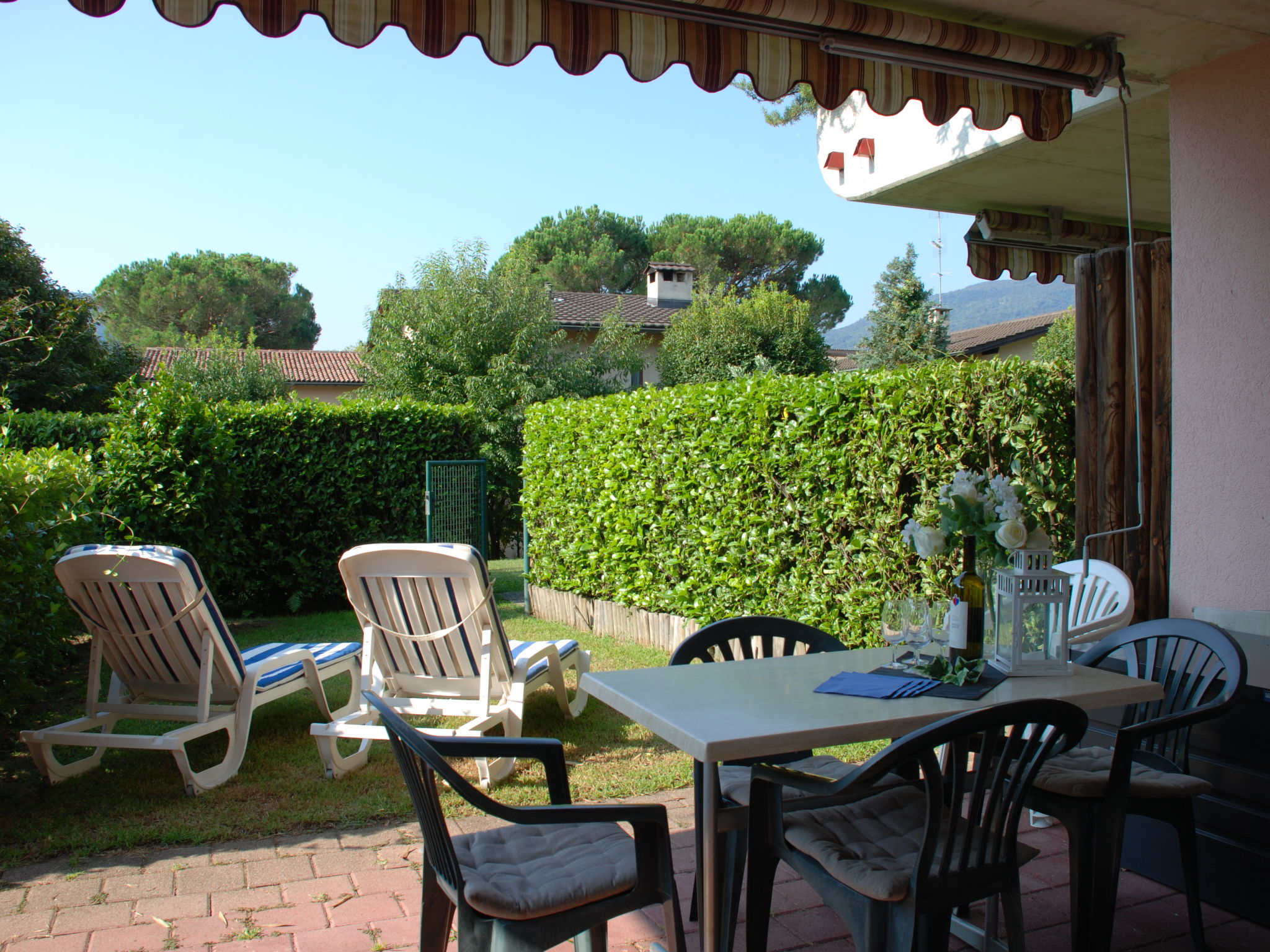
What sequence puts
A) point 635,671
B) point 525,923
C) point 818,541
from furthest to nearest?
1. point 818,541
2. point 635,671
3. point 525,923

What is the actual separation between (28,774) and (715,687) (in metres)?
3.81

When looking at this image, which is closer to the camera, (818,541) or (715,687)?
(715,687)

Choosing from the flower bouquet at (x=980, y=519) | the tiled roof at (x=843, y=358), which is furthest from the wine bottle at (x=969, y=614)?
the tiled roof at (x=843, y=358)

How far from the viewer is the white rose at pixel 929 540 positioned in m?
2.66

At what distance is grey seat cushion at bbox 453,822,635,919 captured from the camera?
1.97 m

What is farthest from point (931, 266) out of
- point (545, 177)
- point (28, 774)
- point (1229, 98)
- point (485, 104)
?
point (28, 774)

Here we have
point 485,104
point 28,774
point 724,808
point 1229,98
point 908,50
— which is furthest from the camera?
point 485,104

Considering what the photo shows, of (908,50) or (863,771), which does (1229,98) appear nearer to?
(908,50)

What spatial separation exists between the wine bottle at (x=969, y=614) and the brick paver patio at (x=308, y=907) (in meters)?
0.93

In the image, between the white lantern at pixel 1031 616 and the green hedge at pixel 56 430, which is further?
the green hedge at pixel 56 430

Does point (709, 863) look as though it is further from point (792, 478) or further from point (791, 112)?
point (791, 112)

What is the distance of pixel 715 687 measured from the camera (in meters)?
2.57

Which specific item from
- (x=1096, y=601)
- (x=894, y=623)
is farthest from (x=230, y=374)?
(x=894, y=623)

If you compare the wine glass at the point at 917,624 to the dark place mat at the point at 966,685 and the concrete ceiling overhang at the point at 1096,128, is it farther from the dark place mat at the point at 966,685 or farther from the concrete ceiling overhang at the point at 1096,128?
the concrete ceiling overhang at the point at 1096,128
